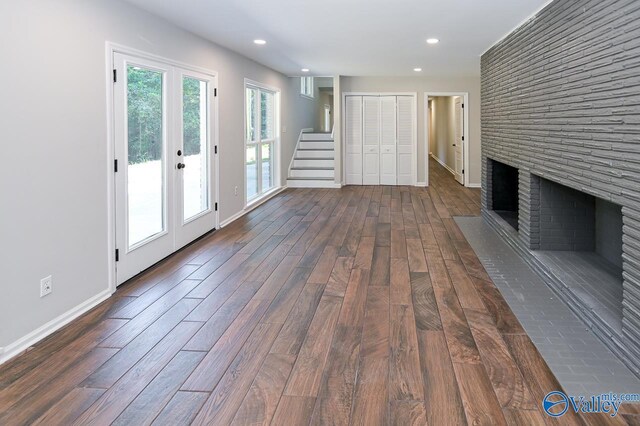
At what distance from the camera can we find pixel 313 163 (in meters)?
11.0

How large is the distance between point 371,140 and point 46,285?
27.9ft

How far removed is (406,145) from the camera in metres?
10.8

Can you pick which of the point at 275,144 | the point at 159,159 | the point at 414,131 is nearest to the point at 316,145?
the point at 275,144

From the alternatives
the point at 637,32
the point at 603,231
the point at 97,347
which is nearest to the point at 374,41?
the point at 603,231

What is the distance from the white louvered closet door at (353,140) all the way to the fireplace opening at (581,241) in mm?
6585

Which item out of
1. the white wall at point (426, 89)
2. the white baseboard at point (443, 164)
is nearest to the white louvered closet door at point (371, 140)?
the white wall at point (426, 89)

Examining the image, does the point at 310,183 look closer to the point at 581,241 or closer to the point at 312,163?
the point at 312,163

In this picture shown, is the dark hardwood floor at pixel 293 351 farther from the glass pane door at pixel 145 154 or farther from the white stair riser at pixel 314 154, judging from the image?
the white stair riser at pixel 314 154

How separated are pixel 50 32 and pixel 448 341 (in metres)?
3.03

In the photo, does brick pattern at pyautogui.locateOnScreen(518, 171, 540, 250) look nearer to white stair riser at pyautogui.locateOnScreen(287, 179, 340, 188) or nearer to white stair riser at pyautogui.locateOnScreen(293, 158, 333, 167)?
white stair riser at pyautogui.locateOnScreen(287, 179, 340, 188)

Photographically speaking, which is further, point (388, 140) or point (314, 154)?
point (314, 154)

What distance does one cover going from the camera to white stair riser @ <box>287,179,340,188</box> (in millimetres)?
10516

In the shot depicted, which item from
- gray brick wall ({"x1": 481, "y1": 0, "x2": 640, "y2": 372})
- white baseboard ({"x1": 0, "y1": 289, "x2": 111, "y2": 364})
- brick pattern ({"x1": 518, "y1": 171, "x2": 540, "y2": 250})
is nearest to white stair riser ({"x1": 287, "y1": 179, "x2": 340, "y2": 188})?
gray brick wall ({"x1": 481, "y1": 0, "x2": 640, "y2": 372})

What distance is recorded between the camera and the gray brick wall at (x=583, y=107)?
2.61 m
